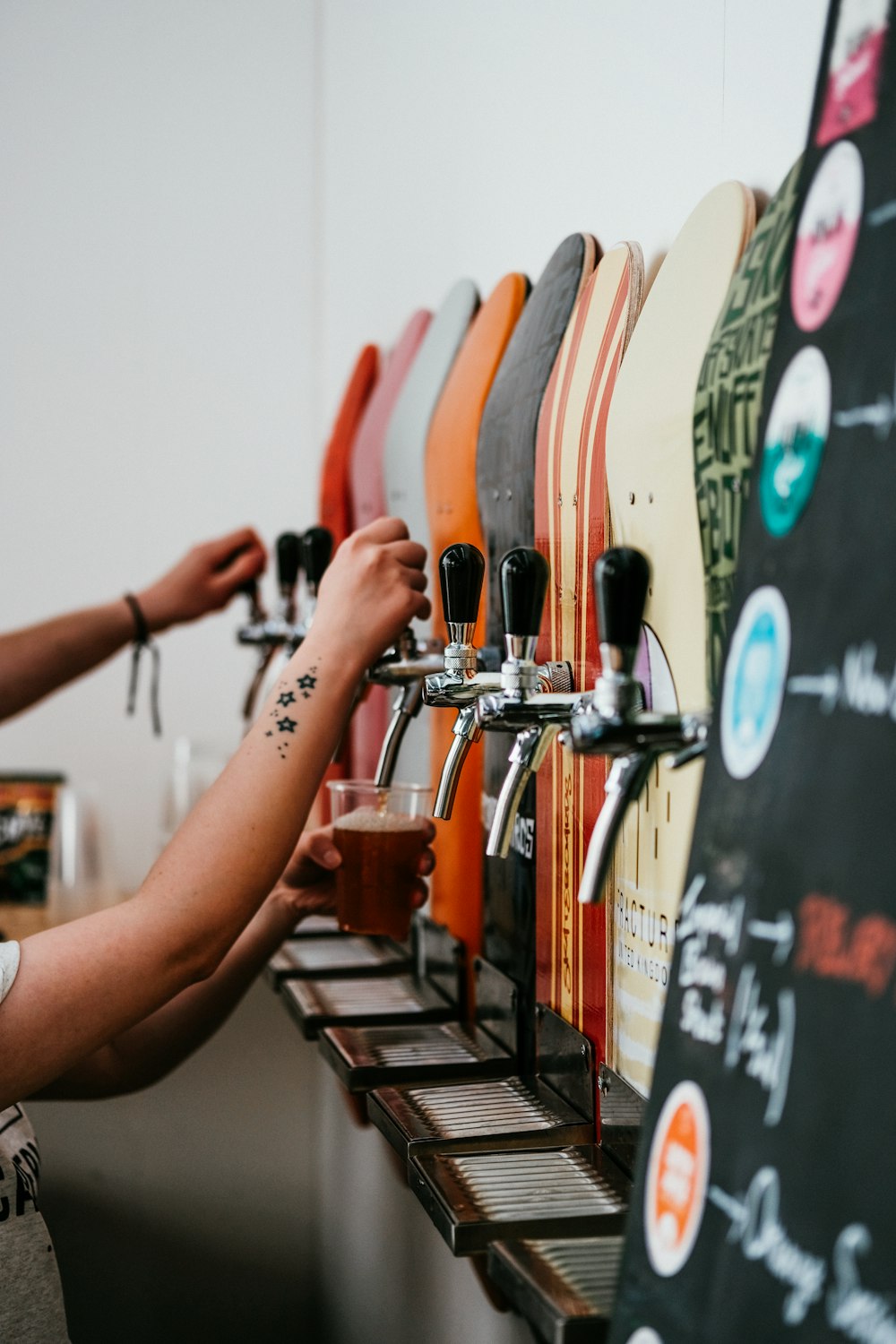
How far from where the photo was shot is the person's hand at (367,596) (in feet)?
4.24

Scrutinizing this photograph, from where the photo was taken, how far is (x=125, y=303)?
10.5 ft

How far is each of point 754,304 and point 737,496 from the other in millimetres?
141

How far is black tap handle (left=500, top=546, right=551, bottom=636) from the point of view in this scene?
1061 millimetres

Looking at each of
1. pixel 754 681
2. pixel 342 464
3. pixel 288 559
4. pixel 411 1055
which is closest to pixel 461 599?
pixel 754 681

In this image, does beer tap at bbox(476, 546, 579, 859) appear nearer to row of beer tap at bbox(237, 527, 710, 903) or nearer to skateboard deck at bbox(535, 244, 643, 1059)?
row of beer tap at bbox(237, 527, 710, 903)

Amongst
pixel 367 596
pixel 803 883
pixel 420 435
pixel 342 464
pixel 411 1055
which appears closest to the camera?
pixel 803 883

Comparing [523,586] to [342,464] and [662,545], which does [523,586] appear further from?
[342,464]

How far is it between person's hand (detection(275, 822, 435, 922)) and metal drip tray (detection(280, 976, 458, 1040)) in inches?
4.4

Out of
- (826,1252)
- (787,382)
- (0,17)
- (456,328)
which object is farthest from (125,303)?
(826,1252)

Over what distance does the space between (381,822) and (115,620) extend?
1.10 meters

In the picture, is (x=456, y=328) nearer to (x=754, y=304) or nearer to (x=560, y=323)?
(x=560, y=323)

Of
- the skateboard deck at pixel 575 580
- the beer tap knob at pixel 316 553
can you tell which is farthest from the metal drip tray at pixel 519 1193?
the beer tap knob at pixel 316 553

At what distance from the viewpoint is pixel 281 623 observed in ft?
6.83

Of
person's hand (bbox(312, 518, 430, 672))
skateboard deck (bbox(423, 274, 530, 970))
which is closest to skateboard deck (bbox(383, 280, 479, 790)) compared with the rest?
skateboard deck (bbox(423, 274, 530, 970))
